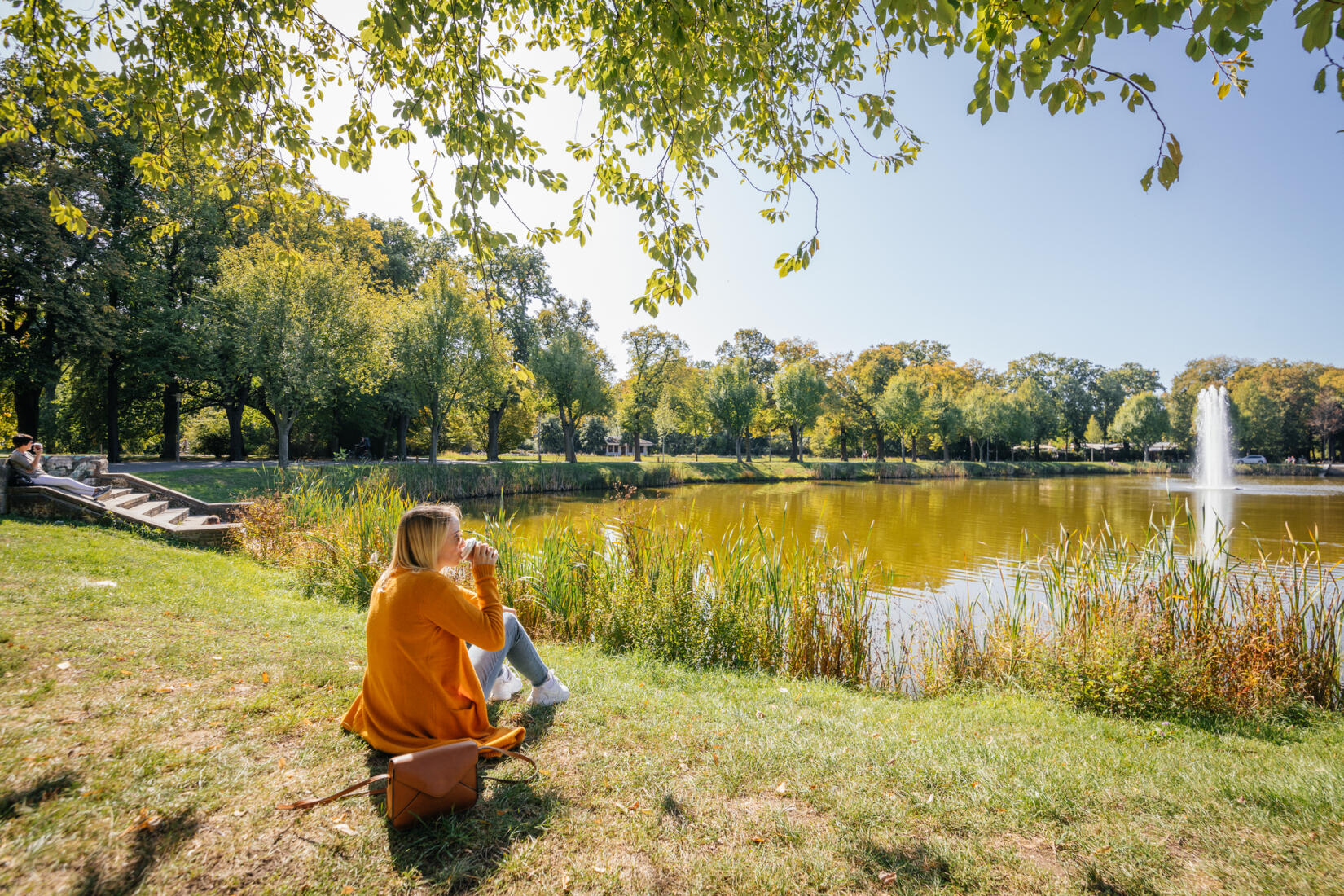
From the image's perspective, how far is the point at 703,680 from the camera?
4.92 meters

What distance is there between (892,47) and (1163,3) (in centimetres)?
264

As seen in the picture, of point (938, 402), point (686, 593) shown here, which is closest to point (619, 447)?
point (938, 402)

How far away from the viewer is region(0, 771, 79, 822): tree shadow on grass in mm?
2191

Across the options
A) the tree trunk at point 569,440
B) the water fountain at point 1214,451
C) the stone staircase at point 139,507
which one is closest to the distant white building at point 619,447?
the tree trunk at point 569,440

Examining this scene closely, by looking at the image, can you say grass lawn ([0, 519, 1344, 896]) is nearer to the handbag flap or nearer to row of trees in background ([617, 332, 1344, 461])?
the handbag flap

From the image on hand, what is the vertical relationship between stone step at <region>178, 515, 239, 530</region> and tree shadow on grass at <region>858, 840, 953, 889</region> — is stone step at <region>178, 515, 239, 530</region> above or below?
above

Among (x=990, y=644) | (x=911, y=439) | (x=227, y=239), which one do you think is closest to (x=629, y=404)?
(x=227, y=239)

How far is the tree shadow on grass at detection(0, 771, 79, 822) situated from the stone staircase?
917cm

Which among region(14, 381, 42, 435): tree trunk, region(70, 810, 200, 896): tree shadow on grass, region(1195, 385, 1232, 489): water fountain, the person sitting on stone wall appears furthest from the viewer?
region(1195, 385, 1232, 489): water fountain

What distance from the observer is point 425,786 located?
2.40m

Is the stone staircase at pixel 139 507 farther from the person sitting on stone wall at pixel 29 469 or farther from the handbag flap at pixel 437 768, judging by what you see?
the handbag flap at pixel 437 768

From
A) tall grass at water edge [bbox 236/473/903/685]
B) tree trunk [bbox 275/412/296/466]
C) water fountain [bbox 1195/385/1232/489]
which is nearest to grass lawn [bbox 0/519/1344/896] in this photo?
tall grass at water edge [bbox 236/473/903/685]

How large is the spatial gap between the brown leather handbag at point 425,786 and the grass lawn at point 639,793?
0.08 metres

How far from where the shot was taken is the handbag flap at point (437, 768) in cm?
236
